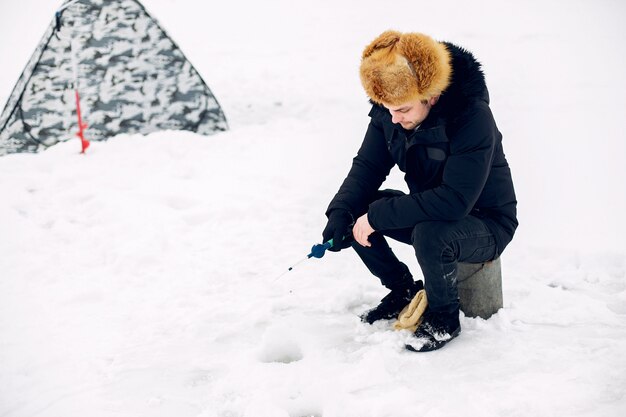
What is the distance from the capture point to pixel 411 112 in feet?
8.46

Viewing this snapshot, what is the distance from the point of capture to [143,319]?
3189mm

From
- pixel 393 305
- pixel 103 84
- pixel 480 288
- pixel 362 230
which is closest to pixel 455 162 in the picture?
pixel 362 230

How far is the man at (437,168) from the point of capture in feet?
8.12

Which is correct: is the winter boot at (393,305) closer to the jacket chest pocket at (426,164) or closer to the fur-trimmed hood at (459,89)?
the jacket chest pocket at (426,164)

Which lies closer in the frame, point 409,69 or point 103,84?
point 409,69

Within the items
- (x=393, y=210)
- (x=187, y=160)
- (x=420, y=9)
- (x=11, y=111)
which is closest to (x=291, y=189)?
(x=187, y=160)

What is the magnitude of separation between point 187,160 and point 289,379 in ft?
11.0

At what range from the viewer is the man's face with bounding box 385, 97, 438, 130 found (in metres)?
2.55

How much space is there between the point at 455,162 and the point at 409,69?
442 mm

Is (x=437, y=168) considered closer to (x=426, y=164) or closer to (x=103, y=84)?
(x=426, y=164)

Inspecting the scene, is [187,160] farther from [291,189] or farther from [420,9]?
[420,9]

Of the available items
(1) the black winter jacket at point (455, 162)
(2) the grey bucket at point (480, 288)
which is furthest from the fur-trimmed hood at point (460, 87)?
(2) the grey bucket at point (480, 288)

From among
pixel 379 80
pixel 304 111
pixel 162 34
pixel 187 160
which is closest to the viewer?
pixel 379 80

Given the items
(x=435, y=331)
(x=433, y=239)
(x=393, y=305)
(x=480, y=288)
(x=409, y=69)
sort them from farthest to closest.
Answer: (x=393, y=305), (x=480, y=288), (x=435, y=331), (x=433, y=239), (x=409, y=69)
